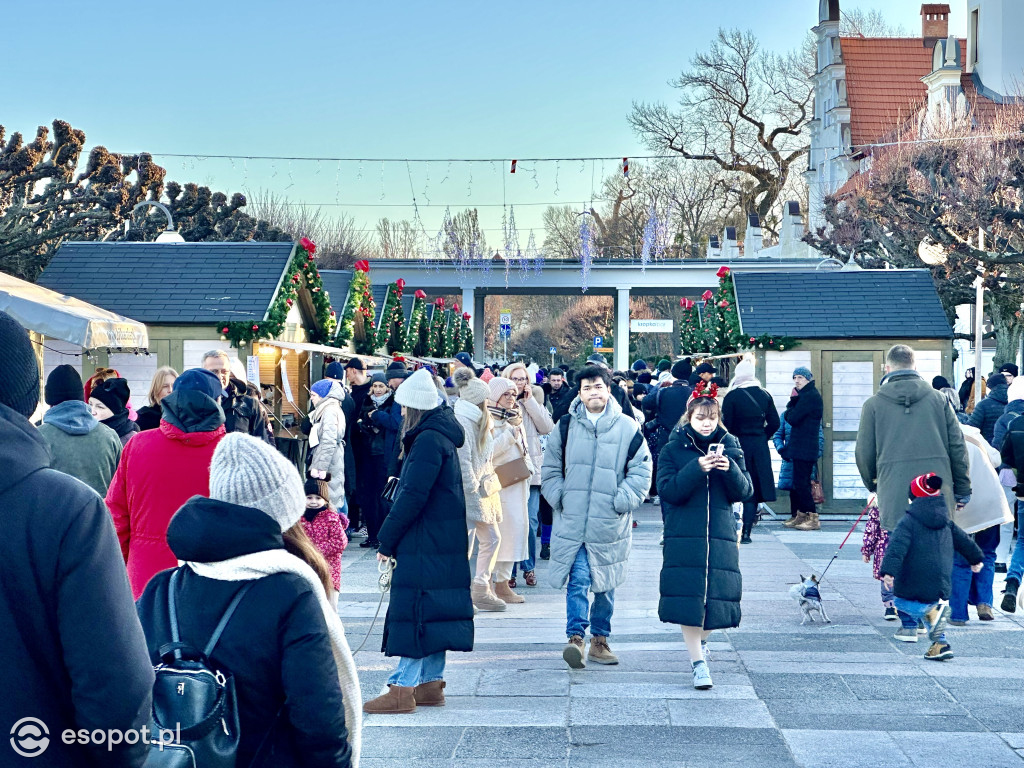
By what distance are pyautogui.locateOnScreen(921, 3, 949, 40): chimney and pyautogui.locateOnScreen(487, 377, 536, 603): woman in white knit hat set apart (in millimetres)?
54484

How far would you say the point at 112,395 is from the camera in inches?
318

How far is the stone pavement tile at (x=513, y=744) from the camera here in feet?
19.8

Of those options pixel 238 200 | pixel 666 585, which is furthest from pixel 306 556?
pixel 238 200

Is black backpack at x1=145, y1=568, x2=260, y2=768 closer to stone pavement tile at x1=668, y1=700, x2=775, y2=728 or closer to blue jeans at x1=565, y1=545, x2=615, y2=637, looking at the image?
stone pavement tile at x1=668, y1=700, x2=775, y2=728

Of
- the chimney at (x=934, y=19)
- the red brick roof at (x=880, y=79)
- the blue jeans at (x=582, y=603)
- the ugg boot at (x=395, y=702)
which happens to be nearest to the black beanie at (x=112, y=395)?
the ugg boot at (x=395, y=702)

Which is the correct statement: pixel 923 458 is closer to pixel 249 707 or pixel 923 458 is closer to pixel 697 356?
pixel 249 707

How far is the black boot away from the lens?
9688mm

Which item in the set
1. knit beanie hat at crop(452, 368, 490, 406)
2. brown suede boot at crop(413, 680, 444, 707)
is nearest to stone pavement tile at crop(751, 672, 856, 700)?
brown suede boot at crop(413, 680, 444, 707)

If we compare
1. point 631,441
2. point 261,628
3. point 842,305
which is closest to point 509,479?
point 631,441

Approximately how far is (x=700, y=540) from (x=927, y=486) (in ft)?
5.77

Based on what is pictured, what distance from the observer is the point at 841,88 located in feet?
184

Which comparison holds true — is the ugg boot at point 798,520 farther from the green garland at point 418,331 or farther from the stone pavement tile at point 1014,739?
the green garland at point 418,331

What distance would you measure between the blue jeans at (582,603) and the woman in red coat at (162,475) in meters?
2.79

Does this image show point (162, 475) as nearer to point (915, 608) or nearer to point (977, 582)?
point (915, 608)
